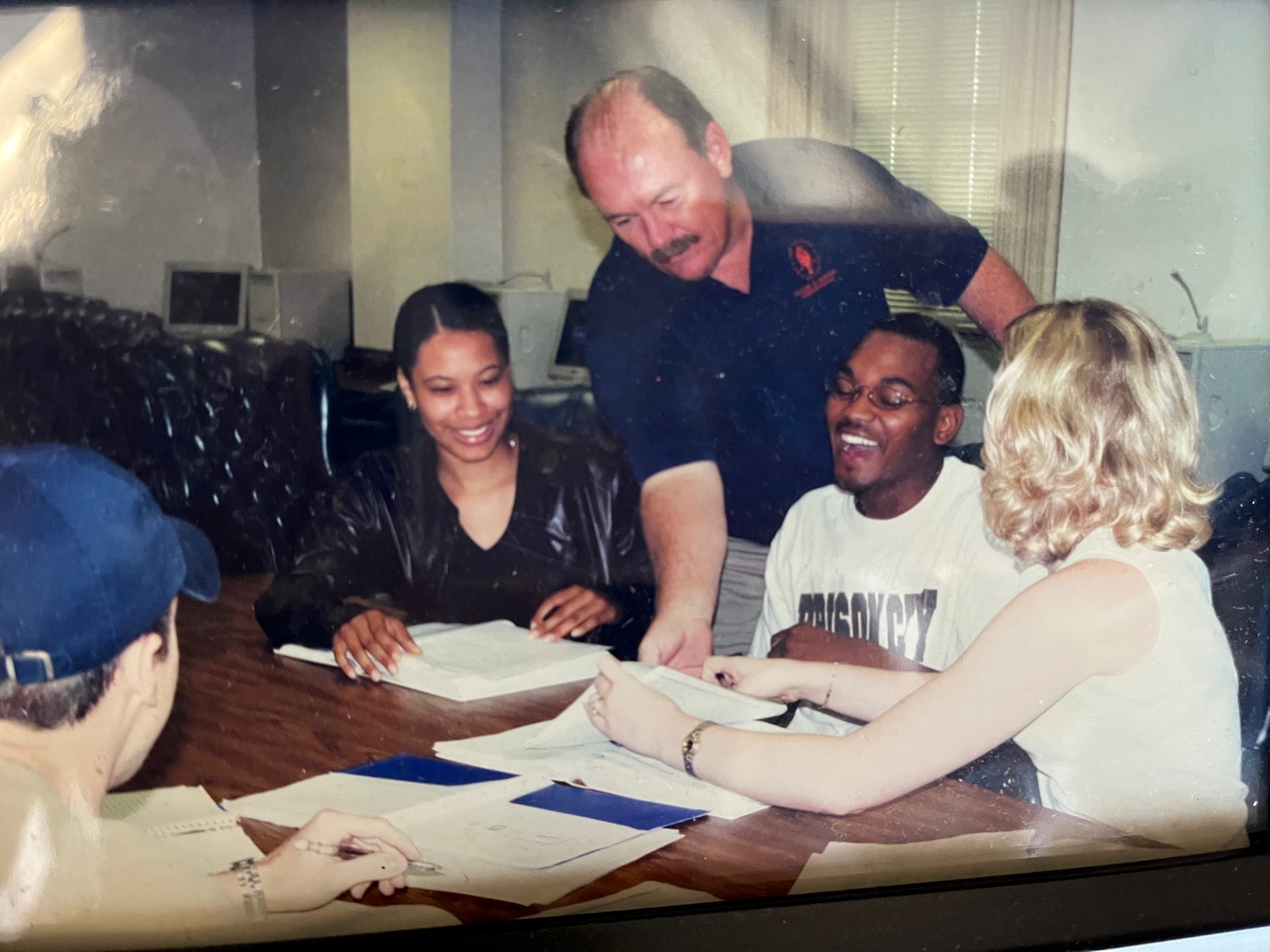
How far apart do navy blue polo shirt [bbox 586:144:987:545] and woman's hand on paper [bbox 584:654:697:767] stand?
0.96 ft

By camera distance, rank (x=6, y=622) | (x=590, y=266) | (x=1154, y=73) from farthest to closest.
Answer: (x=1154, y=73), (x=590, y=266), (x=6, y=622)

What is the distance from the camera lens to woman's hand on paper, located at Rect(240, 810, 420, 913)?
57.2 inches

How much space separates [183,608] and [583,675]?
583mm

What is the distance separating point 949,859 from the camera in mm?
1650

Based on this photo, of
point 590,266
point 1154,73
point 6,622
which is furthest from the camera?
point 1154,73

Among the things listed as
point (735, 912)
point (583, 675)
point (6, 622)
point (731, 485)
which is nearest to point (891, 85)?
point (731, 485)

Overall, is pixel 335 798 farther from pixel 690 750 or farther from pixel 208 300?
pixel 208 300

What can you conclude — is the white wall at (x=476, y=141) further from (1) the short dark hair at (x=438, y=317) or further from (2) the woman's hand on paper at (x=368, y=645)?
(2) the woman's hand on paper at (x=368, y=645)

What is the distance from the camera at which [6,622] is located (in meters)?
1.38

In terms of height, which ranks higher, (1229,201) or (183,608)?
(1229,201)

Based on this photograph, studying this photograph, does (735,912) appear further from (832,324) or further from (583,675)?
(832,324)

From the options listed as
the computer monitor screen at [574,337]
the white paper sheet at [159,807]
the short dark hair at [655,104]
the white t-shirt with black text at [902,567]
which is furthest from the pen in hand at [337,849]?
the short dark hair at [655,104]

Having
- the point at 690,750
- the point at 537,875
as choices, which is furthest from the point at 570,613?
the point at 537,875

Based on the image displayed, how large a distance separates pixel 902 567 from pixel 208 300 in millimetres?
1102
